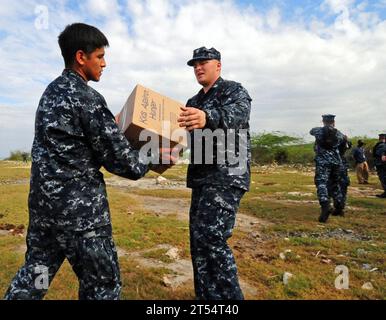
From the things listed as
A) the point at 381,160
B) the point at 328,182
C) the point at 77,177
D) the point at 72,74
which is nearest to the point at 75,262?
the point at 77,177

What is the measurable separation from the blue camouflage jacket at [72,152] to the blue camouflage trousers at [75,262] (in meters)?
0.08

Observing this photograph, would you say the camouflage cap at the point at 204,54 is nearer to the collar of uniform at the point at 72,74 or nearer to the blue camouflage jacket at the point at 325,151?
the collar of uniform at the point at 72,74

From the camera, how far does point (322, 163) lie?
27.7 feet

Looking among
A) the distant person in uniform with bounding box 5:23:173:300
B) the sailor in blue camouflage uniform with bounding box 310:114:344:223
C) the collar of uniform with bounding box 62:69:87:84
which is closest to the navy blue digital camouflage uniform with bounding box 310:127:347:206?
the sailor in blue camouflage uniform with bounding box 310:114:344:223

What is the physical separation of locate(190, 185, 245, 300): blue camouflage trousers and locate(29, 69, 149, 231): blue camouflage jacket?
3.14ft

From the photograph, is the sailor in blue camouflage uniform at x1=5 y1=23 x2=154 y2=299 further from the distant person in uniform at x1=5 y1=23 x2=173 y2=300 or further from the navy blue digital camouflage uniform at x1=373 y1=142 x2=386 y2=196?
the navy blue digital camouflage uniform at x1=373 y1=142 x2=386 y2=196

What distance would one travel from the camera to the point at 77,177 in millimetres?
2451

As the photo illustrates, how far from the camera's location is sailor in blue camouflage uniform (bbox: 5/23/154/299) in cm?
241

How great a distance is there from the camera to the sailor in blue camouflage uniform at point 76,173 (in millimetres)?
2410

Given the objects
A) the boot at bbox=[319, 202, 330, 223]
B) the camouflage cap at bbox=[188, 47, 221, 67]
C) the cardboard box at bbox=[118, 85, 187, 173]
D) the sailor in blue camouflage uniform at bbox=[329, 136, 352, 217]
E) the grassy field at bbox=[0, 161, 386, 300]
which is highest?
the camouflage cap at bbox=[188, 47, 221, 67]

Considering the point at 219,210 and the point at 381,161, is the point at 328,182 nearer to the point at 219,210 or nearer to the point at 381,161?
the point at 381,161

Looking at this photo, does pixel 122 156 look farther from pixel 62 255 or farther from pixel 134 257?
pixel 134 257
